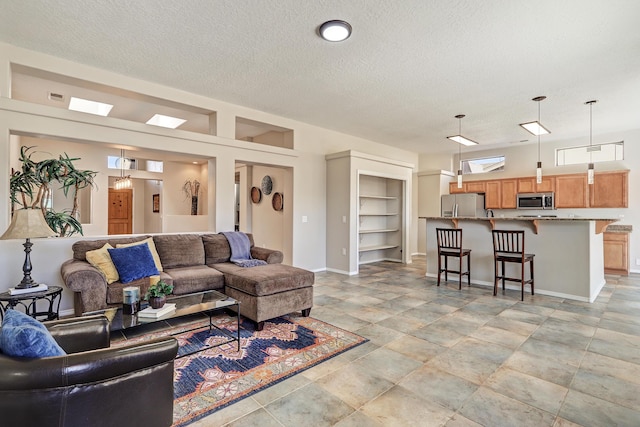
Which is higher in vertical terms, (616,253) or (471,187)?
(471,187)

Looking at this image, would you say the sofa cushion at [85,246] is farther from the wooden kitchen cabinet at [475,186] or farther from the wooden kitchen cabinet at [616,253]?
the wooden kitchen cabinet at [616,253]

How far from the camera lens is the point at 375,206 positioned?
7910mm

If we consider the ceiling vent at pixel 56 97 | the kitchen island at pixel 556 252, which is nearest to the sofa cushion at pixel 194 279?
the ceiling vent at pixel 56 97

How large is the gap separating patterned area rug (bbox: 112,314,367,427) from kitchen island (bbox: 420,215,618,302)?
3.28 m

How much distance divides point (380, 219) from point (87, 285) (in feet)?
20.4

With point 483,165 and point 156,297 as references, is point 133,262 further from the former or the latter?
point 483,165

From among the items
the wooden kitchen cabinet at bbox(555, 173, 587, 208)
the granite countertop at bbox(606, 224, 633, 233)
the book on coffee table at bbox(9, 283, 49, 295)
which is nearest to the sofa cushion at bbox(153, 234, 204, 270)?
the book on coffee table at bbox(9, 283, 49, 295)

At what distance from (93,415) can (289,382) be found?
1.27m

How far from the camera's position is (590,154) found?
22.9ft

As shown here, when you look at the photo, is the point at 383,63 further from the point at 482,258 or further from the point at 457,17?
the point at 482,258

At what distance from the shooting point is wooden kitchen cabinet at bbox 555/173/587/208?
265 inches

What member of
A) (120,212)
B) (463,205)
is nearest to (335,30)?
(463,205)

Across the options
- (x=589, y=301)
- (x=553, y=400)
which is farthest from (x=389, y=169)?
(x=553, y=400)

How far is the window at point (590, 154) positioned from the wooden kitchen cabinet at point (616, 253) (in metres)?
1.70
